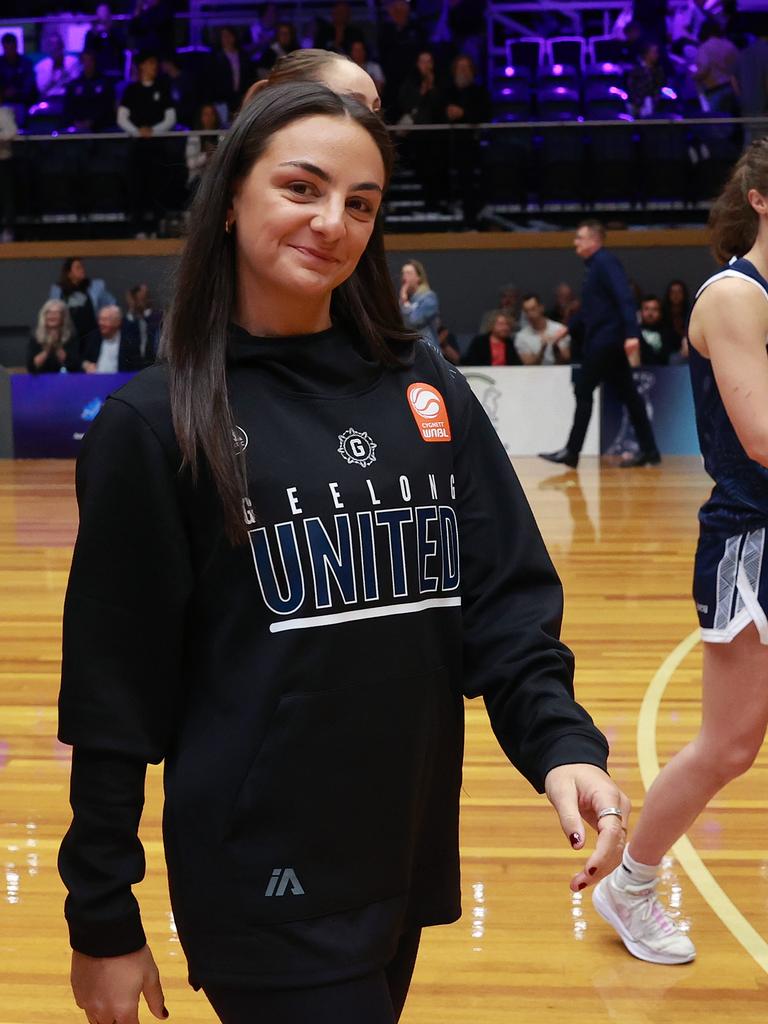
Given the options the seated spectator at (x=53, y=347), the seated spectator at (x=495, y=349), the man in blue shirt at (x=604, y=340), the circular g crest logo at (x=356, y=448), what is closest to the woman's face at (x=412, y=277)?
the seated spectator at (x=495, y=349)

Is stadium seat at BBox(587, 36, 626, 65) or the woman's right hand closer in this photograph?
the woman's right hand

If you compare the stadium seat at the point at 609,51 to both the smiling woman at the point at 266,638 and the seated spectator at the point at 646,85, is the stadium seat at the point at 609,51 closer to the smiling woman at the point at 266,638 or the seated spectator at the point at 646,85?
the seated spectator at the point at 646,85

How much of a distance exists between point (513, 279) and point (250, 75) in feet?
11.9

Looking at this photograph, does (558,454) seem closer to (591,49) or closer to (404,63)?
(404,63)

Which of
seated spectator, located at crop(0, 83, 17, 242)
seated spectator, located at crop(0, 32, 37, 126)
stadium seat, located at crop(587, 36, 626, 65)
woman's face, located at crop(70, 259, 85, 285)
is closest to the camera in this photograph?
woman's face, located at crop(70, 259, 85, 285)

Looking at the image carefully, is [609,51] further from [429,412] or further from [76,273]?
→ [429,412]

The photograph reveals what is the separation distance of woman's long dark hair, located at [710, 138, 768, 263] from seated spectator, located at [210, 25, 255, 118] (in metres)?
12.7

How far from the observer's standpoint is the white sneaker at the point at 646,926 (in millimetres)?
3238

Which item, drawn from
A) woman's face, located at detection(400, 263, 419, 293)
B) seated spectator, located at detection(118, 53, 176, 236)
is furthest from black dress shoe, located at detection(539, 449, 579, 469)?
seated spectator, located at detection(118, 53, 176, 236)

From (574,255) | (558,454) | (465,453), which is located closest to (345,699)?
(465,453)

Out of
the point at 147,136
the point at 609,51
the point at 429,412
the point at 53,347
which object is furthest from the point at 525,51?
the point at 429,412

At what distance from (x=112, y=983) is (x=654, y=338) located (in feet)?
37.2

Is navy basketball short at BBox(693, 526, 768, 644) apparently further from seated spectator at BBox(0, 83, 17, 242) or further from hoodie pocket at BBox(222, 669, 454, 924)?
seated spectator at BBox(0, 83, 17, 242)

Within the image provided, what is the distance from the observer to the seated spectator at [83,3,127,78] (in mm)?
16203
